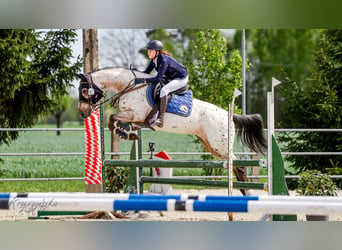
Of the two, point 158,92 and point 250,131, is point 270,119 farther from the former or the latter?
point 158,92

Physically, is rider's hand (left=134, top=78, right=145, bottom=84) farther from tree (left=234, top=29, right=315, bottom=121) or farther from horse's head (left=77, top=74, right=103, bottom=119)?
tree (left=234, top=29, right=315, bottom=121)

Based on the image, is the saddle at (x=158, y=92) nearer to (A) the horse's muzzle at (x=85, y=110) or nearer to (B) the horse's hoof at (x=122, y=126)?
(B) the horse's hoof at (x=122, y=126)

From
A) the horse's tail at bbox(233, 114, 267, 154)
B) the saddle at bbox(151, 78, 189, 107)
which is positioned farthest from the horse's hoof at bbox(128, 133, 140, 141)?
the horse's tail at bbox(233, 114, 267, 154)

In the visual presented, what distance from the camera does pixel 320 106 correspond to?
7.21m

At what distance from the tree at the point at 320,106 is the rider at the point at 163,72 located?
271cm

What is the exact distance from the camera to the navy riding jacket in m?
4.95

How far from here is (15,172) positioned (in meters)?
7.54

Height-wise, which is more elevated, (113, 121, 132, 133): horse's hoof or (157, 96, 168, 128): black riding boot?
(157, 96, 168, 128): black riding boot

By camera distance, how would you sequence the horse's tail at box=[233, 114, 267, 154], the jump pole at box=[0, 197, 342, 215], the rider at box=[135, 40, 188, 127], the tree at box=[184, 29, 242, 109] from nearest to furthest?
the jump pole at box=[0, 197, 342, 215] < the rider at box=[135, 40, 188, 127] < the horse's tail at box=[233, 114, 267, 154] < the tree at box=[184, 29, 242, 109]

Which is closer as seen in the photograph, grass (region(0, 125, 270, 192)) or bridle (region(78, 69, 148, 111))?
bridle (region(78, 69, 148, 111))

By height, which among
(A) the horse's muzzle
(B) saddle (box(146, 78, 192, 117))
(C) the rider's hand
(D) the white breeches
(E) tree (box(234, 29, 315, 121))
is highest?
(E) tree (box(234, 29, 315, 121))

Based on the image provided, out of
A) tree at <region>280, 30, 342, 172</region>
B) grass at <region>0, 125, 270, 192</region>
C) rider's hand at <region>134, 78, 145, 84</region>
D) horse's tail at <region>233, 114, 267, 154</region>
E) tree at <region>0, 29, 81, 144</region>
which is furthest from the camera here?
grass at <region>0, 125, 270, 192</region>

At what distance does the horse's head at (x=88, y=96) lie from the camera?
197 inches
